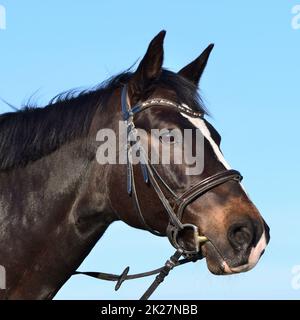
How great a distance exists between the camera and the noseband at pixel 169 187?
6.44m

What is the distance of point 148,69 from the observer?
7188 mm

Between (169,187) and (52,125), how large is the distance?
1622mm

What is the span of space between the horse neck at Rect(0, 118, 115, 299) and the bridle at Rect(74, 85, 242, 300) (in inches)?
18.0

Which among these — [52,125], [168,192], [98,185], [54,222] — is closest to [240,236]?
[168,192]

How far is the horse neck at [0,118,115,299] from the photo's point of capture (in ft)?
23.2

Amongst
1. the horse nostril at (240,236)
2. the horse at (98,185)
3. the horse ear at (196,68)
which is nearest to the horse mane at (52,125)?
the horse at (98,185)

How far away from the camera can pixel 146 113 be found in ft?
23.1

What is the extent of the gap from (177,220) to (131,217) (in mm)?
581

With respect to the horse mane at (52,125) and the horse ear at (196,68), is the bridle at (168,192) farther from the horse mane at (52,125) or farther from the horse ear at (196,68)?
the horse ear at (196,68)

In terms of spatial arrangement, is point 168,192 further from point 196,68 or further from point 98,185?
point 196,68

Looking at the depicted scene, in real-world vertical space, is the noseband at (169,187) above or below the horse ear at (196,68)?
below

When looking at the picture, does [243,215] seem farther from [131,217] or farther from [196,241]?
[131,217]

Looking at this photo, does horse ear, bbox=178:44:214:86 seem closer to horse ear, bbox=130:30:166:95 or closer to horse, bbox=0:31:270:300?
horse, bbox=0:31:270:300
